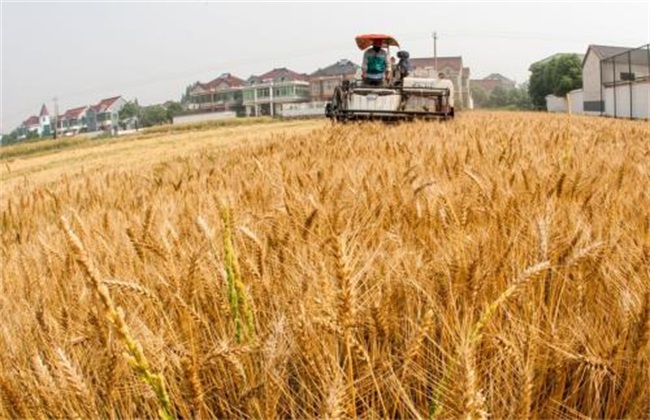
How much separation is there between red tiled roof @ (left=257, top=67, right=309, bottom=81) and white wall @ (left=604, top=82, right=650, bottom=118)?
6579cm

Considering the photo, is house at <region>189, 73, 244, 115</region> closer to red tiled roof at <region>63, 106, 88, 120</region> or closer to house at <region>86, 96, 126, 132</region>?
house at <region>86, 96, 126, 132</region>

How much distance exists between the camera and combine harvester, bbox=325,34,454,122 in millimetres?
12180

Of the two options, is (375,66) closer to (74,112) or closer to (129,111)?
(129,111)

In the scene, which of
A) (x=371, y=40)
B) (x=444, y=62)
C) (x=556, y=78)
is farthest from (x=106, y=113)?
(x=371, y=40)

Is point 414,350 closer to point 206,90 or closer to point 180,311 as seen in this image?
point 180,311

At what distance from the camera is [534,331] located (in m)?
0.90

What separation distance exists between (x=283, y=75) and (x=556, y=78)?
146 feet

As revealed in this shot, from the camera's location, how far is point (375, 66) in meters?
14.2

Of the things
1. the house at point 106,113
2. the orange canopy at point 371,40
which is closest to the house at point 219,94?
the house at point 106,113

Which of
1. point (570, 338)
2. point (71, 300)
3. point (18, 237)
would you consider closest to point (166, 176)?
point (18, 237)

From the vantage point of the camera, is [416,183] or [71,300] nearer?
[71,300]

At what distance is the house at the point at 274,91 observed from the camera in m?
91.2

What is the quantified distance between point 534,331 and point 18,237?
258cm

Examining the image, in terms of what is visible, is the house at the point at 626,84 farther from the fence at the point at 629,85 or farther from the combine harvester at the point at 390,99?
the combine harvester at the point at 390,99
